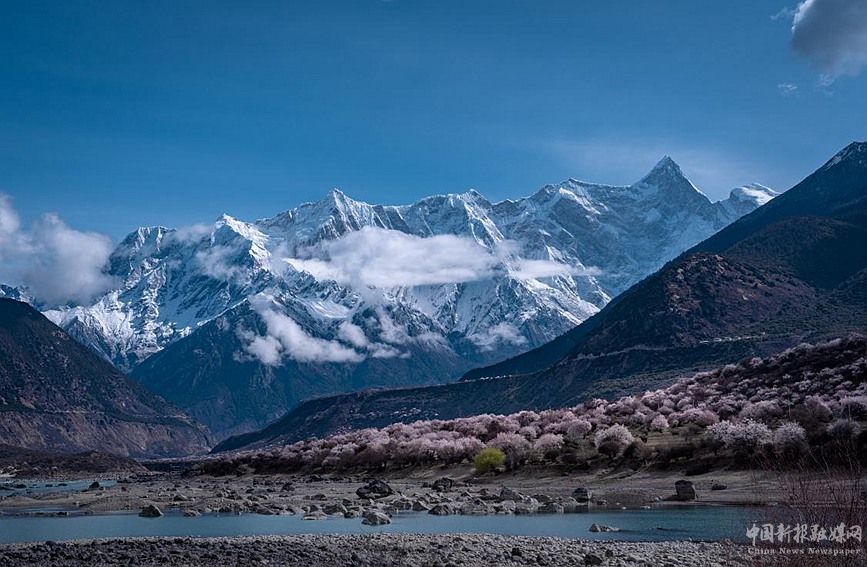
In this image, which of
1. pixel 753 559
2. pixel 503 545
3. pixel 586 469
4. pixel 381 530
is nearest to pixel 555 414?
pixel 586 469

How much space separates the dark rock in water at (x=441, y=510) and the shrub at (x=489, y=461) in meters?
32.5

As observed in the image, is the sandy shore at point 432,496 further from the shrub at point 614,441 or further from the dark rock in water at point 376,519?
the dark rock in water at point 376,519

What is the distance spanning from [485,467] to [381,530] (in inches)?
1832

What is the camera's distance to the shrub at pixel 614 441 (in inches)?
3452

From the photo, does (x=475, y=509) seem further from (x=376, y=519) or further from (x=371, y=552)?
(x=371, y=552)

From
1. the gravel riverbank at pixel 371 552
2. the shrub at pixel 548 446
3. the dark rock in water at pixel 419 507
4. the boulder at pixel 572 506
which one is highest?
the shrub at pixel 548 446

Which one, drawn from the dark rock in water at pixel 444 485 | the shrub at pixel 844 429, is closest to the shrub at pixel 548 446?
the dark rock in water at pixel 444 485

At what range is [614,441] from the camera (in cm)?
8881

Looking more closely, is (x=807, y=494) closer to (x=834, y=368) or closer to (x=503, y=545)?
(x=503, y=545)

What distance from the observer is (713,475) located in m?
73.1

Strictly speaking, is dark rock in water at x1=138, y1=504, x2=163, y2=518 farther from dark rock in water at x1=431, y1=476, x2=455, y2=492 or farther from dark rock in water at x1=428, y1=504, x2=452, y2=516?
dark rock in water at x1=431, y1=476, x2=455, y2=492

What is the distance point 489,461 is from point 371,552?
58890 mm

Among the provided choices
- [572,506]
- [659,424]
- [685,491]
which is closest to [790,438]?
[685,491]

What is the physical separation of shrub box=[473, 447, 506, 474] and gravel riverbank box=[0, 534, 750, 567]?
52.8m
